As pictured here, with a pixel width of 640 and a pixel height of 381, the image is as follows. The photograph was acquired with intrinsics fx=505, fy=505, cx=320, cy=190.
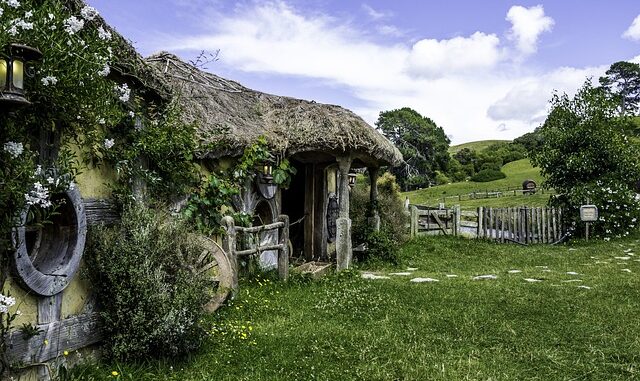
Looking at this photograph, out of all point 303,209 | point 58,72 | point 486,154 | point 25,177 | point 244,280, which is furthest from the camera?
point 486,154

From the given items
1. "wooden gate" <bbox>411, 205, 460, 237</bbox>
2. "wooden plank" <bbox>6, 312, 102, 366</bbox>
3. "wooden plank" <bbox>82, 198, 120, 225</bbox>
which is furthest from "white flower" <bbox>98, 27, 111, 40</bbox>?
"wooden gate" <bbox>411, 205, 460, 237</bbox>

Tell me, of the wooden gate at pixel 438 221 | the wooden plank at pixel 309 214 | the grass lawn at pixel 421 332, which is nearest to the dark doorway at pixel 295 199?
the wooden plank at pixel 309 214

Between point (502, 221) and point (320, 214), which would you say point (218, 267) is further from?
point (502, 221)

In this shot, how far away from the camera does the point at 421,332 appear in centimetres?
546

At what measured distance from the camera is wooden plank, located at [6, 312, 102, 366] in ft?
11.5

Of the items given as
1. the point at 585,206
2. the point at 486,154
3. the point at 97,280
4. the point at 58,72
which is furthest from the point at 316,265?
the point at 486,154

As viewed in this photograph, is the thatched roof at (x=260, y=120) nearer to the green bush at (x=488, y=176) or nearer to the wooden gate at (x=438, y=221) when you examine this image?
the wooden gate at (x=438, y=221)

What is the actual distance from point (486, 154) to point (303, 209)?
4333 centimetres

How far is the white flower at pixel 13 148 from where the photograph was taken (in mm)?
3164

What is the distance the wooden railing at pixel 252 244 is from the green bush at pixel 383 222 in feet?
10.2

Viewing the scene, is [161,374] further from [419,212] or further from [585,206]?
[585,206]

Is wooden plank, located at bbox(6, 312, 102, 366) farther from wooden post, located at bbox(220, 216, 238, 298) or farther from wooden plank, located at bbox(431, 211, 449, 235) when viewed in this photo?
wooden plank, located at bbox(431, 211, 449, 235)

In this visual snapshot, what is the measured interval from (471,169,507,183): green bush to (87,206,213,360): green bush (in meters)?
40.7

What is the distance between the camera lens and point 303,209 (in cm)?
1245
